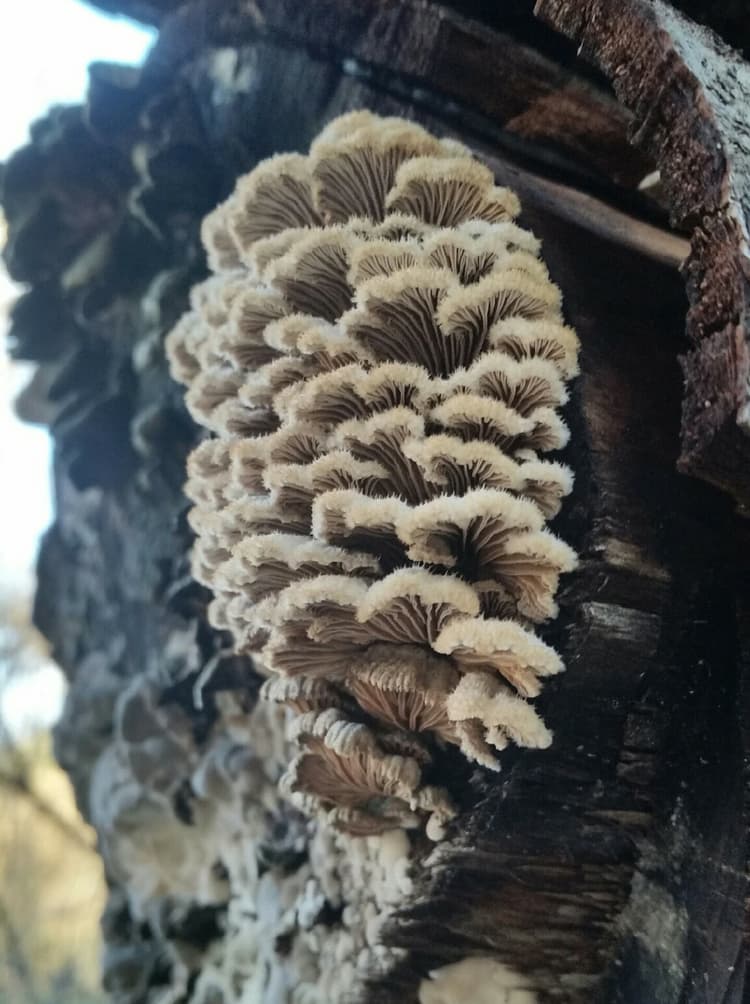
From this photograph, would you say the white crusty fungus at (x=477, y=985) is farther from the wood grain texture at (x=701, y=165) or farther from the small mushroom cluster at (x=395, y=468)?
the wood grain texture at (x=701, y=165)

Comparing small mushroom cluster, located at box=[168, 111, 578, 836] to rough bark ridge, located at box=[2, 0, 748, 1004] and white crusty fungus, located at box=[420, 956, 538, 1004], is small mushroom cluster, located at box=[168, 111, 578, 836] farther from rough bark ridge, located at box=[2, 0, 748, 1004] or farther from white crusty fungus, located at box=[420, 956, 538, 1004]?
white crusty fungus, located at box=[420, 956, 538, 1004]

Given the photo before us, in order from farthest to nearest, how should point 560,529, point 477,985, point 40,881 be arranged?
point 40,881 < point 477,985 < point 560,529

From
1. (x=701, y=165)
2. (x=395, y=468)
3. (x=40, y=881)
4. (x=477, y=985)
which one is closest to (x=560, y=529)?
(x=395, y=468)

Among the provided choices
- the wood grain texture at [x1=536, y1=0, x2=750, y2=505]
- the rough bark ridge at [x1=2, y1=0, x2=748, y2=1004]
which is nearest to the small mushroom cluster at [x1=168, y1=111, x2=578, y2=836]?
the rough bark ridge at [x1=2, y1=0, x2=748, y2=1004]

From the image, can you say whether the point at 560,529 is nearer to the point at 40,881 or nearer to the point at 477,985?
the point at 477,985

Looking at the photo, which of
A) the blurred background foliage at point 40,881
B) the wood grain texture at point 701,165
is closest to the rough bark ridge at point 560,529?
the wood grain texture at point 701,165

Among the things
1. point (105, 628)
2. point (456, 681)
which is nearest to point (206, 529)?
point (456, 681)
